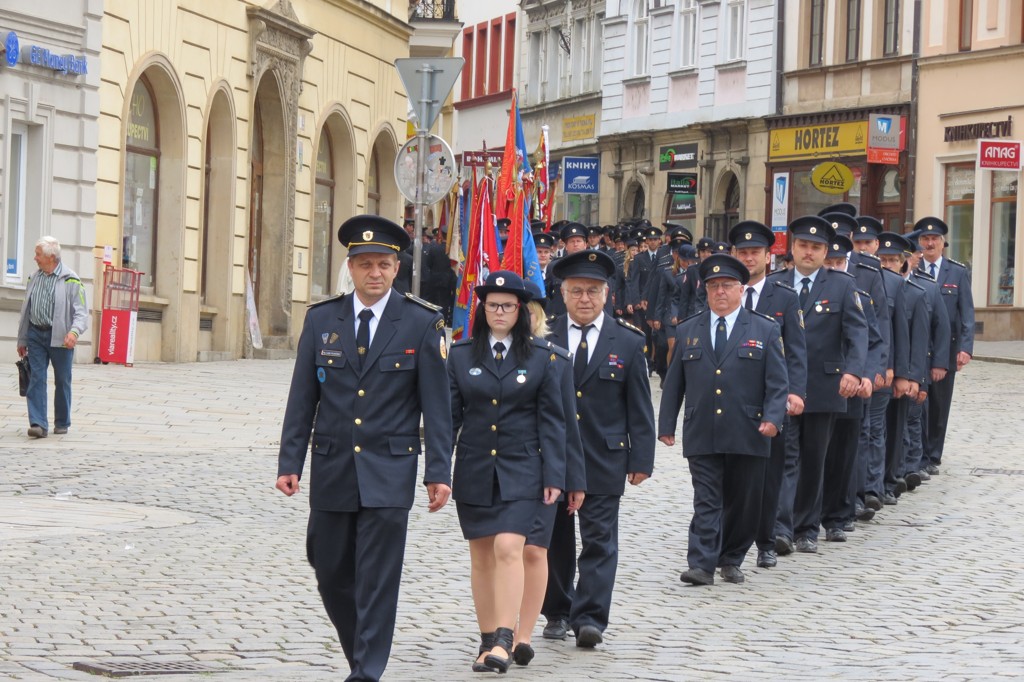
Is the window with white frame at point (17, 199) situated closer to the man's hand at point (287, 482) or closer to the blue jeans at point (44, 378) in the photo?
the blue jeans at point (44, 378)

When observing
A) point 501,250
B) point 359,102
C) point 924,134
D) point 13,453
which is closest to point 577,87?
point 924,134

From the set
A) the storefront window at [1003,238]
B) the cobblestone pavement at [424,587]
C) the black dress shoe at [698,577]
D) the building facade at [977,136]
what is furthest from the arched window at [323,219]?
the black dress shoe at [698,577]

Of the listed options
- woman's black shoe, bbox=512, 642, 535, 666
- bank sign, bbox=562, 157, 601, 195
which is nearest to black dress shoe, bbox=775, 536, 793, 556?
woman's black shoe, bbox=512, 642, 535, 666

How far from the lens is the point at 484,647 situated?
8898mm

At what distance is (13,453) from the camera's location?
1702 cm

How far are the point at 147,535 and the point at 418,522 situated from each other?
77.6 inches

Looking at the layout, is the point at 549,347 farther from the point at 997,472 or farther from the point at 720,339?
the point at 997,472

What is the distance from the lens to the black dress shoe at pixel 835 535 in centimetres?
1389

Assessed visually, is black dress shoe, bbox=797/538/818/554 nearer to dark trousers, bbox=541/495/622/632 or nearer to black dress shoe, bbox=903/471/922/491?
dark trousers, bbox=541/495/622/632

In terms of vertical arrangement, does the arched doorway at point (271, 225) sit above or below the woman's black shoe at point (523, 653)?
above

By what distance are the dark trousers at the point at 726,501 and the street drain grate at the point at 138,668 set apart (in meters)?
3.87

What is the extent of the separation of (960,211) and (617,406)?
105 feet

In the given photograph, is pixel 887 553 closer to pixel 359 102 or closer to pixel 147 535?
pixel 147 535

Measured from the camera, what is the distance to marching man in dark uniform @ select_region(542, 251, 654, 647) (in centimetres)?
1001
